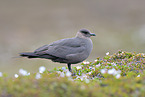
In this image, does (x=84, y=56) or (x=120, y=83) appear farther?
(x=84, y=56)

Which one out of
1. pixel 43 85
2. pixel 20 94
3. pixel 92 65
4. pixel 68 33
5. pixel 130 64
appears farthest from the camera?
pixel 68 33

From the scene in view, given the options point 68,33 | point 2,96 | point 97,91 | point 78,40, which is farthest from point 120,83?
point 68,33

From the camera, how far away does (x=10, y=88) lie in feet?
13.6

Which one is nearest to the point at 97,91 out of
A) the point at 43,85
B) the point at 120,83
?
the point at 120,83

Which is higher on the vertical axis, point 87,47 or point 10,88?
point 87,47

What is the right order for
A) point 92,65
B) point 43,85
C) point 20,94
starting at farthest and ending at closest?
point 92,65 → point 43,85 → point 20,94

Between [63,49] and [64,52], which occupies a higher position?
[63,49]

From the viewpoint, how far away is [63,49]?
8016 millimetres

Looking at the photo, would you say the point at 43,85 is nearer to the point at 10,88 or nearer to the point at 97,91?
the point at 10,88

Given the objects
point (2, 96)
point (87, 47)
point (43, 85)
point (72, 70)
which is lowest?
point (2, 96)

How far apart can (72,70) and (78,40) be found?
1.00m

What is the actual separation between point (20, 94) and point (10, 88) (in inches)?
9.7

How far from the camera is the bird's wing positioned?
7.94 metres

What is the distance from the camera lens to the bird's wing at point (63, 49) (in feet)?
26.0
